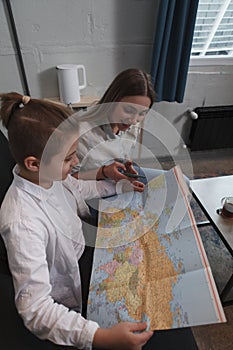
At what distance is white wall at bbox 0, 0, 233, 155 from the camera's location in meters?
1.22

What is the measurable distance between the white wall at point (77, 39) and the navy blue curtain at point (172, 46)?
114mm

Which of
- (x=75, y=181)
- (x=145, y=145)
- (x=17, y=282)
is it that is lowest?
(x=145, y=145)

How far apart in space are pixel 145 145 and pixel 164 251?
1.27 m

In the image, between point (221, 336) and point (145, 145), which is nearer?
point (221, 336)

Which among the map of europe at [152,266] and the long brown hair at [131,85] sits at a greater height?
the long brown hair at [131,85]

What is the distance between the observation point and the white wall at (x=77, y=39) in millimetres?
1221

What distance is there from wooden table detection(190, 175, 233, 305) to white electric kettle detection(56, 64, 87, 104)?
858mm

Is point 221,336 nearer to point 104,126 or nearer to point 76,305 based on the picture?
point 76,305

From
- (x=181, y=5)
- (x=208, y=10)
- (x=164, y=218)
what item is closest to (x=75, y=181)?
(x=164, y=218)

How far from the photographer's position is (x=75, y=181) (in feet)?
2.82

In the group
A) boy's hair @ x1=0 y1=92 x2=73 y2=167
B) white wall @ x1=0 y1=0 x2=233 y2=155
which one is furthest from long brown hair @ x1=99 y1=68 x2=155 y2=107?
white wall @ x1=0 y1=0 x2=233 y2=155

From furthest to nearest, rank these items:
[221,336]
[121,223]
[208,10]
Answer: [208,10] < [221,336] < [121,223]

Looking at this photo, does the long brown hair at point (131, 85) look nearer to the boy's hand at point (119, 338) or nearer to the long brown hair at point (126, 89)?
the long brown hair at point (126, 89)

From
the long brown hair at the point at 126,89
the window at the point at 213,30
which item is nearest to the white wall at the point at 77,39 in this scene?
the window at the point at 213,30
